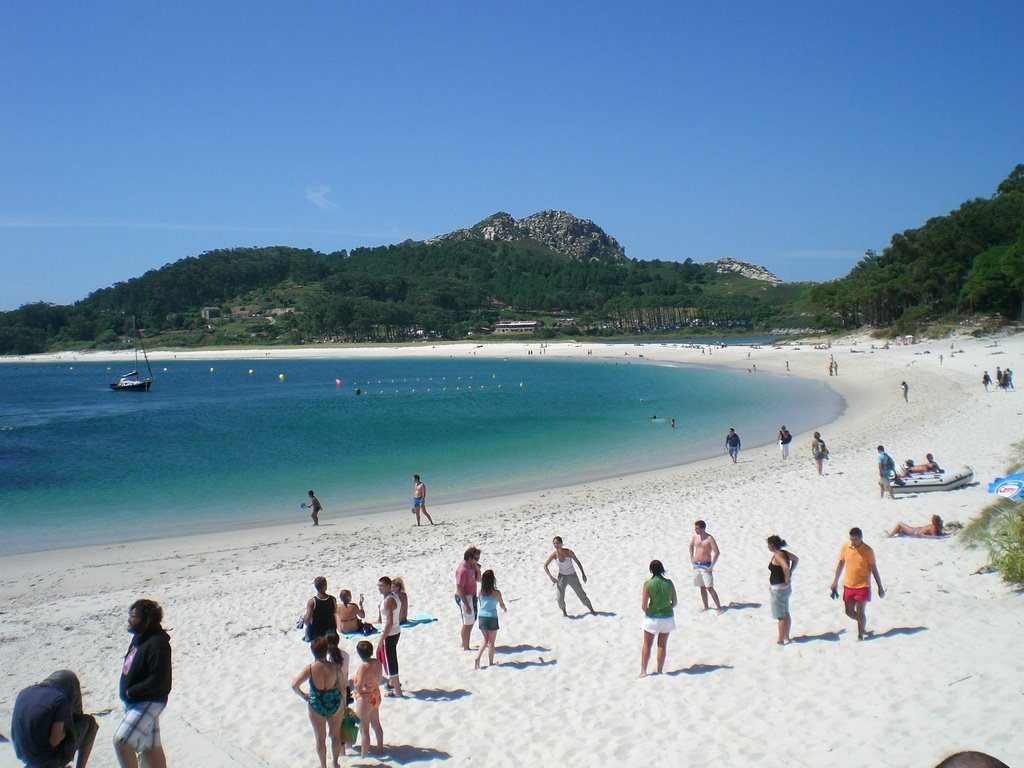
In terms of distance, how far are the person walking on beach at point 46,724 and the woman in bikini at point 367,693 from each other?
2.32m

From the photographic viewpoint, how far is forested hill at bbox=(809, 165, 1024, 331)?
198ft

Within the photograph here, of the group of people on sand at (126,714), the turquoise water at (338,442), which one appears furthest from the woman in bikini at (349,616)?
the turquoise water at (338,442)

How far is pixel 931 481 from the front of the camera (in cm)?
1509

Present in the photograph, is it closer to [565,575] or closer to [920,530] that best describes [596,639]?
[565,575]

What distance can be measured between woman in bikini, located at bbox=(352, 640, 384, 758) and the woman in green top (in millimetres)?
2770

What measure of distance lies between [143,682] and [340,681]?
150cm

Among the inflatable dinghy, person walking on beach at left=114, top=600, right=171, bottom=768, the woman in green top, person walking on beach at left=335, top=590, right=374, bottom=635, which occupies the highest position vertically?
person walking on beach at left=114, top=600, right=171, bottom=768

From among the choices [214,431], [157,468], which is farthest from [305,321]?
[157,468]

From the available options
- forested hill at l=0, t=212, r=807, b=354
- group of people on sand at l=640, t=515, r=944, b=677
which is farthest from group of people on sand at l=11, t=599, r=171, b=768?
forested hill at l=0, t=212, r=807, b=354

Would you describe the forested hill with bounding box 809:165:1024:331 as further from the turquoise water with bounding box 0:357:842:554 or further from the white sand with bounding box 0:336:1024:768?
the white sand with bounding box 0:336:1024:768

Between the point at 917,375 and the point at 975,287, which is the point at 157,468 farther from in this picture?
the point at 975,287

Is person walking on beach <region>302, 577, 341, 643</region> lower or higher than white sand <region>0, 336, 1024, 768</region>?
higher

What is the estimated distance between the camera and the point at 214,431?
132 ft

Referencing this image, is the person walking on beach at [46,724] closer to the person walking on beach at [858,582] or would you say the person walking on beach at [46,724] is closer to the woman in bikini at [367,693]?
the woman in bikini at [367,693]
